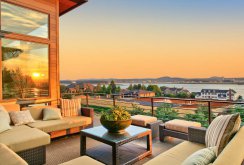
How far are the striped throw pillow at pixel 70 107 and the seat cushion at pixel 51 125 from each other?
0.60 meters

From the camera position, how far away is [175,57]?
25.8 feet

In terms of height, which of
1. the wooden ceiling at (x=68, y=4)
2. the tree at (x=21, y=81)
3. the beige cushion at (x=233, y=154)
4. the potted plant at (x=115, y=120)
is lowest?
the potted plant at (x=115, y=120)

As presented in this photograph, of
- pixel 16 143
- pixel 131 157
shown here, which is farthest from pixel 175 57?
Result: pixel 16 143

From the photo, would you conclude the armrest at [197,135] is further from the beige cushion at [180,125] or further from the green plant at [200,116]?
the green plant at [200,116]

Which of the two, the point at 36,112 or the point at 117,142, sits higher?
the point at 36,112

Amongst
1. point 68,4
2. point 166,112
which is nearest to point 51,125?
point 166,112

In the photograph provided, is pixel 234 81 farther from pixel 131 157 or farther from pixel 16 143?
pixel 16 143

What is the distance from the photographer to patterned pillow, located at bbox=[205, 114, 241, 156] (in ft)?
5.50

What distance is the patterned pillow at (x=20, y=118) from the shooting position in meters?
3.60

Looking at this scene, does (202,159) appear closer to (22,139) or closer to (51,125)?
(22,139)

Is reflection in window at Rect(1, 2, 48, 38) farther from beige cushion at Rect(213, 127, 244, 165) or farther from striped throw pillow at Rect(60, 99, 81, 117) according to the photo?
beige cushion at Rect(213, 127, 244, 165)

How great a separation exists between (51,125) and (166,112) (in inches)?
120

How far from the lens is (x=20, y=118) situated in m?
3.66

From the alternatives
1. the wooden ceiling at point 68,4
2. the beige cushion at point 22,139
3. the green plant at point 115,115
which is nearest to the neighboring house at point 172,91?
the green plant at point 115,115
